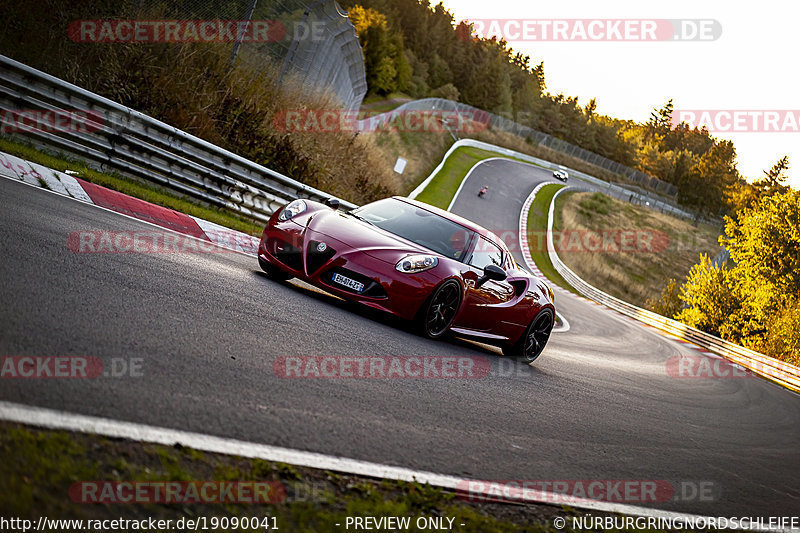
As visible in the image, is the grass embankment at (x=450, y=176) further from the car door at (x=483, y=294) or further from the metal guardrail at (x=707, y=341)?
the car door at (x=483, y=294)

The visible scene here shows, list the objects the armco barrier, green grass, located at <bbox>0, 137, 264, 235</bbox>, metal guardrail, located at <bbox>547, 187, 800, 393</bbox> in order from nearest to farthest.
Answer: green grass, located at <bbox>0, 137, 264, 235</bbox> < metal guardrail, located at <bbox>547, 187, 800, 393</bbox> < the armco barrier

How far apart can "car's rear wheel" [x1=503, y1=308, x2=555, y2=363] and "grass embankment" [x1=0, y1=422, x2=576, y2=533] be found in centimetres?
596

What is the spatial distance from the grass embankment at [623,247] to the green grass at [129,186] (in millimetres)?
33040

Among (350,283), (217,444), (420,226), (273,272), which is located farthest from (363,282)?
(217,444)

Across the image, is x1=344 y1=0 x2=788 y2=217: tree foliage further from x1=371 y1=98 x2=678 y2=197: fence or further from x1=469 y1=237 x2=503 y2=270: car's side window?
x1=469 y1=237 x2=503 y2=270: car's side window

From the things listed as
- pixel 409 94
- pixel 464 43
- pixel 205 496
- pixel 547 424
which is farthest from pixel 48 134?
pixel 464 43

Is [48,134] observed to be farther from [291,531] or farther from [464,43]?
[464,43]

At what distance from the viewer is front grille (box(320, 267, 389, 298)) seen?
7980mm

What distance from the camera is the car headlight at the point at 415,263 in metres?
8.09

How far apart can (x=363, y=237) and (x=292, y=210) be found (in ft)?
3.31

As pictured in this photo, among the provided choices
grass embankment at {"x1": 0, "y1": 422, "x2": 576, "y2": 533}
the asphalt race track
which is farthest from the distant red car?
grass embankment at {"x1": 0, "y1": 422, "x2": 576, "y2": 533}

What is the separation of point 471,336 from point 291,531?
6308 mm

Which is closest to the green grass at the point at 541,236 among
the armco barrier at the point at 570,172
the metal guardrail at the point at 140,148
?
the armco barrier at the point at 570,172

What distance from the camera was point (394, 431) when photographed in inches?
189
